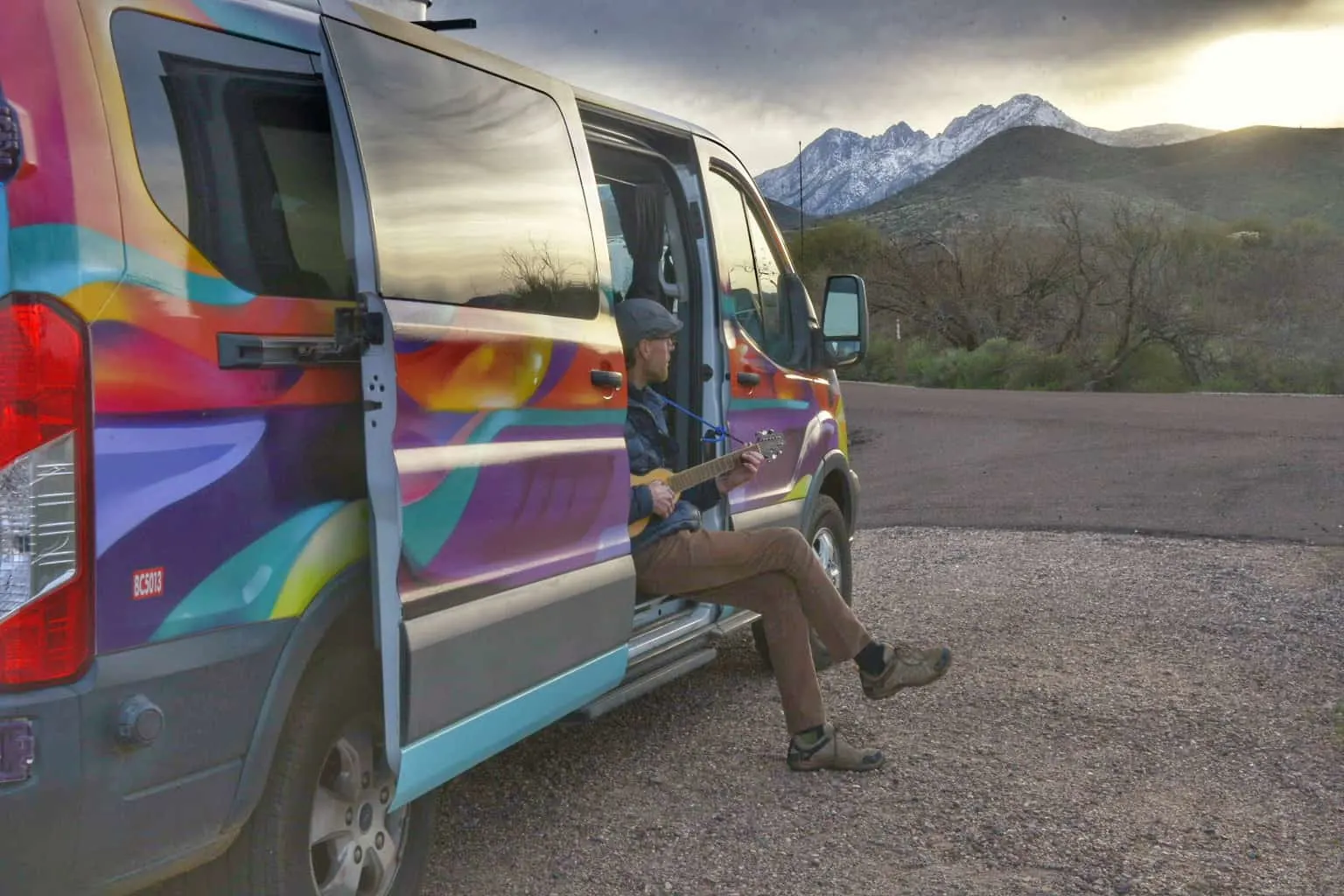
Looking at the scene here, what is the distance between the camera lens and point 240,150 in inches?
116

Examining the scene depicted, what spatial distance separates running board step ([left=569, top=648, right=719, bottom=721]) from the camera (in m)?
4.26

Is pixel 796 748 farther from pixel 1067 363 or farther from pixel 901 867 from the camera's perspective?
pixel 1067 363

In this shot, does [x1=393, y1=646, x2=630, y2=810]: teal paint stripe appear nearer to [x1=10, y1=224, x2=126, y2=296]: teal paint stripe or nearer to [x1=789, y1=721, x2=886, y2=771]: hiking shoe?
[x1=789, y1=721, x2=886, y2=771]: hiking shoe

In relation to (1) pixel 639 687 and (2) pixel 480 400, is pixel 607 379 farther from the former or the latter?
(1) pixel 639 687

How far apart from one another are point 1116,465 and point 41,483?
41.6 ft

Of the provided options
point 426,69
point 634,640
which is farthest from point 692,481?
point 426,69

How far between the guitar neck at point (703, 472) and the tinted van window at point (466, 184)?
977mm

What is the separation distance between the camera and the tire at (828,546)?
21.0 feet

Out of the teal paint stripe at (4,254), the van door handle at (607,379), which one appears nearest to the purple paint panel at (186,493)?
the teal paint stripe at (4,254)

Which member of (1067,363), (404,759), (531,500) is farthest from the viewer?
(1067,363)

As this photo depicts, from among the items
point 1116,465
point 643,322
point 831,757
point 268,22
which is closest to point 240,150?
point 268,22

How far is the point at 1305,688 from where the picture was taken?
6.05 m

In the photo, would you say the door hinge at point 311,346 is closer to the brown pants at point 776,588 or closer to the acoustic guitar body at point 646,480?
the acoustic guitar body at point 646,480

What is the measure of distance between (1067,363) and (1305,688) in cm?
2158
